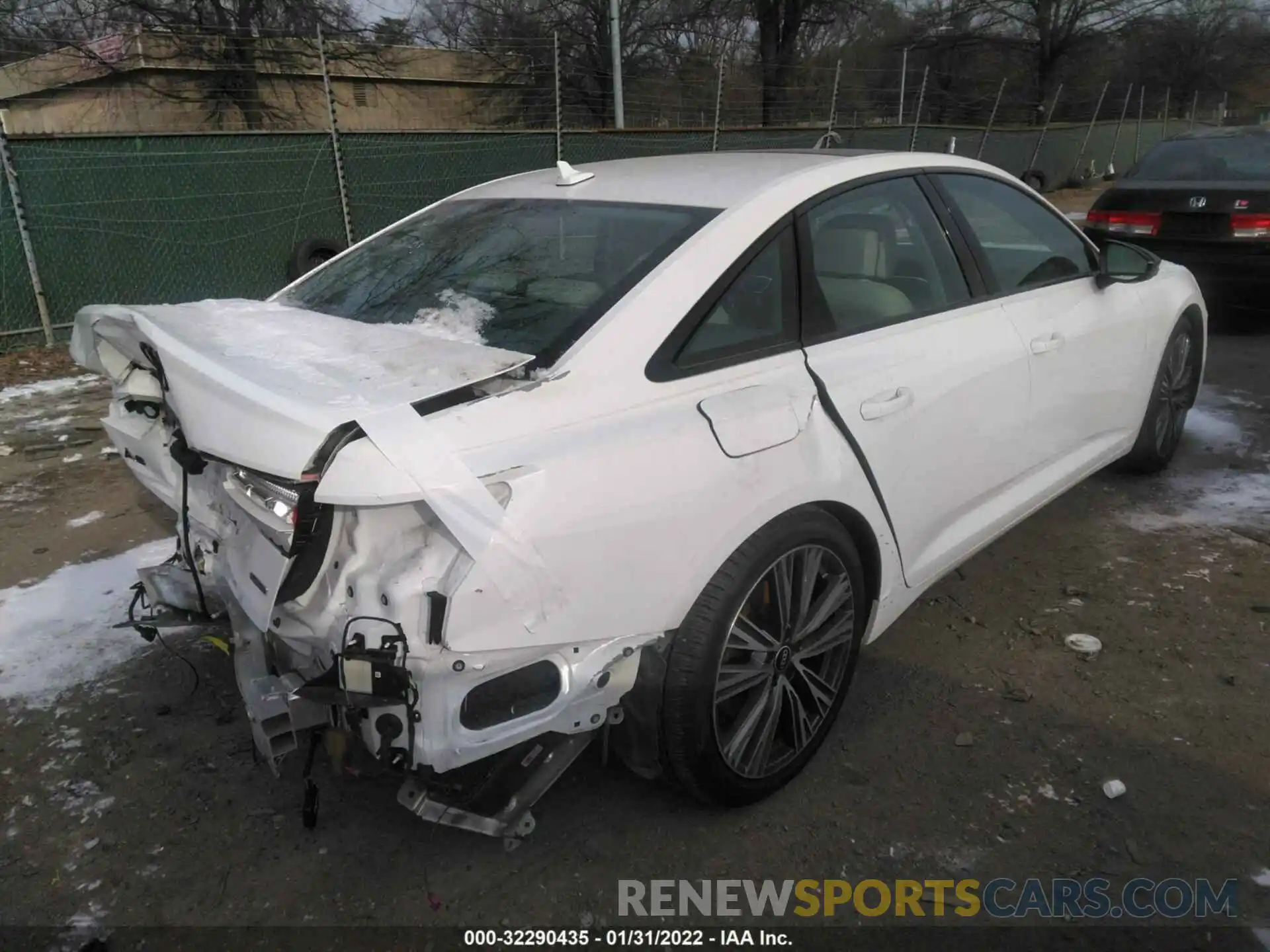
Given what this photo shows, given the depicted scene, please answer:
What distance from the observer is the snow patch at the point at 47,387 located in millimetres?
6617

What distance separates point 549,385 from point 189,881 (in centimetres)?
150

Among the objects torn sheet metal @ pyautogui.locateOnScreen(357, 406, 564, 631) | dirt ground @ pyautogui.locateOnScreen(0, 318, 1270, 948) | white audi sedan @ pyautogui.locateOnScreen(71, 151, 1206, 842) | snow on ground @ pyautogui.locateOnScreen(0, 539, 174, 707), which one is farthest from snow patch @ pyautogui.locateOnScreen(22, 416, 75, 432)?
torn sheet metal @ pyautogui.locateOnScreen(357, 406, 564, 631)

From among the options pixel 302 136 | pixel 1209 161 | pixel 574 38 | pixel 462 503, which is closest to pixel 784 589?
pixel 462 503

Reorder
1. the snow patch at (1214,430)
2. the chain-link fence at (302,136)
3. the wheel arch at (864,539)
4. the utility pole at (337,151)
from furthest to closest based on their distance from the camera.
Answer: the utility pole at (337,151)
the chain-link fence at (302,136)
the snow patch at (1214,430)
the wheel arch at (864,539)

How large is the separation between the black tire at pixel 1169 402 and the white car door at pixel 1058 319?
13.4 inches

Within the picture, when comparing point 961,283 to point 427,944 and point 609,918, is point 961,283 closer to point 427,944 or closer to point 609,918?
point 609,918

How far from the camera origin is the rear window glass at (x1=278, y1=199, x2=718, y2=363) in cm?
236

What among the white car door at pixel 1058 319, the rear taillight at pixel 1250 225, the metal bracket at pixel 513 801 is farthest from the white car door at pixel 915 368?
the rear taillight at pixel 1250 225

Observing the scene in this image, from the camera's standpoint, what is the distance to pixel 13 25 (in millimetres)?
16562

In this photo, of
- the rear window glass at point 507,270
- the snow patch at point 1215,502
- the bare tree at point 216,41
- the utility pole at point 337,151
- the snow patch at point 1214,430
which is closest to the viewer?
the rear window glass at point 507,270

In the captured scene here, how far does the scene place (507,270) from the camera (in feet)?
8.80

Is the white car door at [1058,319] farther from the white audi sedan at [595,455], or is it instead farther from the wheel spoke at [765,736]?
the wheel spoke at [765,736]

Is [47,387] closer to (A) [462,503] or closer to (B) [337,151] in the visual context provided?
(B) [337,151]

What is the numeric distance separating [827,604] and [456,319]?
4.15 ft
